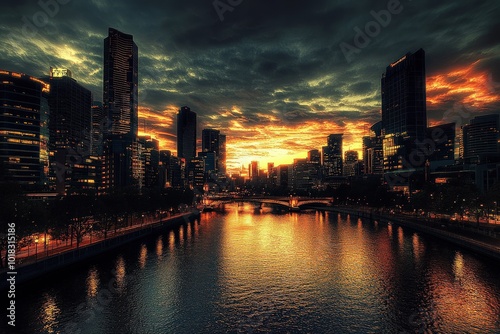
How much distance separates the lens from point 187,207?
19350 centimetres

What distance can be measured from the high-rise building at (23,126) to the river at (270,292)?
95.3 meters

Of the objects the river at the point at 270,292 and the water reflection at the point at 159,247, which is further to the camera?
the water reflection at the point at 159,247

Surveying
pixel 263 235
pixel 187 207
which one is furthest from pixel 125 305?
pixel 187 207

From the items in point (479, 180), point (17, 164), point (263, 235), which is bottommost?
point (263, 235)

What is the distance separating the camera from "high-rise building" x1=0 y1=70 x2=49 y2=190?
443 feet

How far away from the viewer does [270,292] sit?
1901 inches

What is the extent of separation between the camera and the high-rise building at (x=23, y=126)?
135 m

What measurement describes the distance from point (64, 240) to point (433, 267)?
77.6 meters

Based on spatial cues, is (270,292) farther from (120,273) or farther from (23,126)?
(23,126)

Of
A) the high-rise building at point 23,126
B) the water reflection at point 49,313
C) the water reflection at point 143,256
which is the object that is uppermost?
the high-rise building at point 23,126

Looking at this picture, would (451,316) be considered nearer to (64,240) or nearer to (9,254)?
(9,254)

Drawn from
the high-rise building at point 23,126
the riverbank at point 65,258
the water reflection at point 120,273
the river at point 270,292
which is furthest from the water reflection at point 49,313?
the high-rise building at point 23,126

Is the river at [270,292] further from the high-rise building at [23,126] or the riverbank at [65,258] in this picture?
the high-rise building at [23,126]

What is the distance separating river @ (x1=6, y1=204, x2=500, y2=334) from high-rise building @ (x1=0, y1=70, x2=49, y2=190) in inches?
3751
